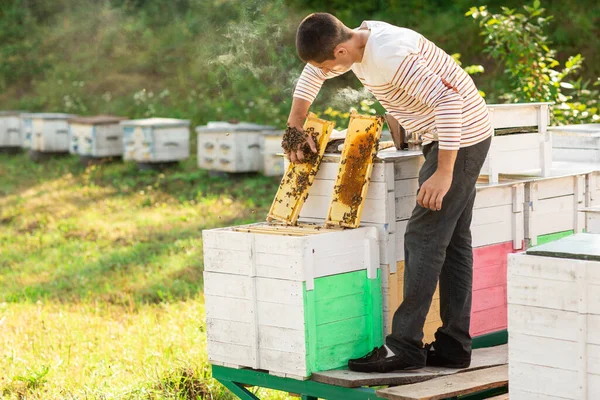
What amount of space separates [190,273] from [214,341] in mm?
3453

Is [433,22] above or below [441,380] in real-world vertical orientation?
above

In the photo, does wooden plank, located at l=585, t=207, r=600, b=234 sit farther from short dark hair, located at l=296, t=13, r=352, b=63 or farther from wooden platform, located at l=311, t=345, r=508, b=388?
short dark hair, located at l=296, t=13, r=352, b=63

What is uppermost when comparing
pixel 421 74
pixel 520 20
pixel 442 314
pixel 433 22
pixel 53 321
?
pixel 433 22

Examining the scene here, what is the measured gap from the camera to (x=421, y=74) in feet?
10.2

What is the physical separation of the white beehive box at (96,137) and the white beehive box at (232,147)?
6.27ft

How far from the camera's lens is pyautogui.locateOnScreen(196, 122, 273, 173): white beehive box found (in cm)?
1024

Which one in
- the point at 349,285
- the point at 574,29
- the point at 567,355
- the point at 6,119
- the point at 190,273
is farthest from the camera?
the point at 6,119

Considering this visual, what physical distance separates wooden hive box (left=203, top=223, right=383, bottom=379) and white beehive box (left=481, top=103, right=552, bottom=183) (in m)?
0.78

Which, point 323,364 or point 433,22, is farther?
point 433,22

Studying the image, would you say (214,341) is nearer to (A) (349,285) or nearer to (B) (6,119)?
(A) (349,285)

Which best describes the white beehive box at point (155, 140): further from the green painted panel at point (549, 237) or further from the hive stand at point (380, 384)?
the hive stand at point (380, 384)

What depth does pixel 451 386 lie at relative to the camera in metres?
3.10

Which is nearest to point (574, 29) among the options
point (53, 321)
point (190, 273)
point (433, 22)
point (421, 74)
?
point (433, 22)

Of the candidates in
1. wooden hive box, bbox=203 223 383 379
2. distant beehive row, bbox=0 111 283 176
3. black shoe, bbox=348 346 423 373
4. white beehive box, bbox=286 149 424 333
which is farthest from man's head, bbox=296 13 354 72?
distant beehive row, bbox=0 111 283 176
